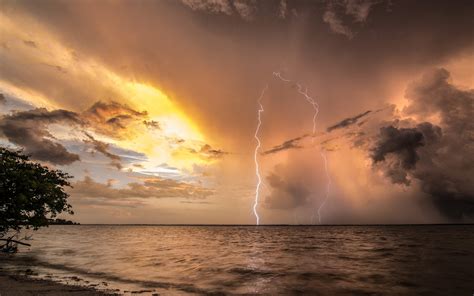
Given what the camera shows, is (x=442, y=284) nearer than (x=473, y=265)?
Yes

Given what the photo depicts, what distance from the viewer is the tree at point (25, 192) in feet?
60.1

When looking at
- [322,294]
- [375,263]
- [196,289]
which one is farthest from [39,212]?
[375,263]

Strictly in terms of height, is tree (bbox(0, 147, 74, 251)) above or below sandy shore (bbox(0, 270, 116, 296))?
above

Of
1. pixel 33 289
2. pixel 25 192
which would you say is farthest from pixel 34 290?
pixel 25 192

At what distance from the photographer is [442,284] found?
21500 millimetres

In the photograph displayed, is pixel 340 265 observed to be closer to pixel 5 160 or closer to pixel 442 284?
pixel 442 284

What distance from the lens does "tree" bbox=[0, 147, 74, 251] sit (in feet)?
60.1

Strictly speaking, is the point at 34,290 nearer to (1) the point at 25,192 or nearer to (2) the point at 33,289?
(2) the point at 33,289

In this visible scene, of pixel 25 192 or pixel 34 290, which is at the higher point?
pixel 25 192

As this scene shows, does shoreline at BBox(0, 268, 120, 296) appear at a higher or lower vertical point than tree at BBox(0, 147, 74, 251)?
lower

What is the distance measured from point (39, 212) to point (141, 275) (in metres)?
9.21

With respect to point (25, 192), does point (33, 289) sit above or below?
below

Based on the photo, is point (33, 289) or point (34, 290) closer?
point (34, 290)

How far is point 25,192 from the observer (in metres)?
19.1
